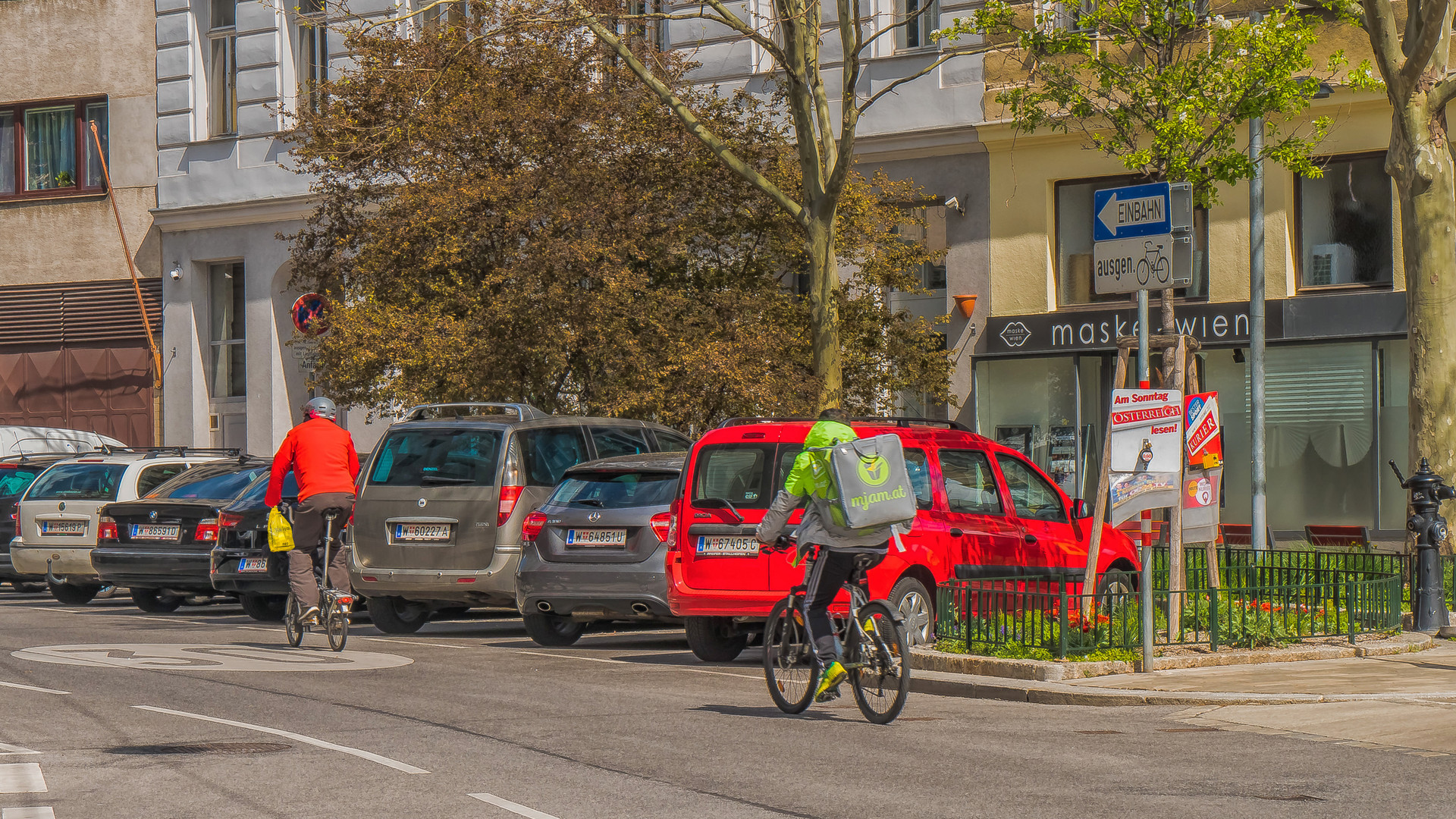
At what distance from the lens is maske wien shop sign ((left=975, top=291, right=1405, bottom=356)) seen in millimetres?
22062

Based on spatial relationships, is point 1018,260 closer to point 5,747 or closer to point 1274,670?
point 1274,670

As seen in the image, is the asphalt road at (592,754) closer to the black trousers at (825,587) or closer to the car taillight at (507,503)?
the black trousers at (825,587)

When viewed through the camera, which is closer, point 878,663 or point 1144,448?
point 878,663

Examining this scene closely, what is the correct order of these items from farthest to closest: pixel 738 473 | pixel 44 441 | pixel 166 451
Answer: pixel 44 441
pixel 166 451
pixel 738 473

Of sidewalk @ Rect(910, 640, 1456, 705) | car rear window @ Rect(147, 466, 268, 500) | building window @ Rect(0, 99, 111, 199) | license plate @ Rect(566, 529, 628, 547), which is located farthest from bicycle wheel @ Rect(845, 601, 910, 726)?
building window @ Rect(0, 99, 111, 199)

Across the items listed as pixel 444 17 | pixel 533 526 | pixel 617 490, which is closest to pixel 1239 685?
pixel 617 490

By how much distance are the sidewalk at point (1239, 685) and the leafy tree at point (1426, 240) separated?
4818mm

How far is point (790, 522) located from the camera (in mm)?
12172

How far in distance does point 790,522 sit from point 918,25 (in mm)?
14772

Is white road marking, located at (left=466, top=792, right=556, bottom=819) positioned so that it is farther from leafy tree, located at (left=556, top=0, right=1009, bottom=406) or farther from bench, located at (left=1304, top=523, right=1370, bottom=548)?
bench, located at (left=1304, top=523, right=1370, bottom=548)

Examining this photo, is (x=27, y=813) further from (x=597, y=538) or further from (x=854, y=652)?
(x=597, y=538)

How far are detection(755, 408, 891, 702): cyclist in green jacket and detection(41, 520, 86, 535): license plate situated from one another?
1160 cm

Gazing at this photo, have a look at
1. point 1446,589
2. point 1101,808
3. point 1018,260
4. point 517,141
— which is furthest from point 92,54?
point 1101,808

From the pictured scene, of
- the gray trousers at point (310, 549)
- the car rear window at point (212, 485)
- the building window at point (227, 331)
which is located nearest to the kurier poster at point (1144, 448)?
the gray trousers at point (310, 549)
